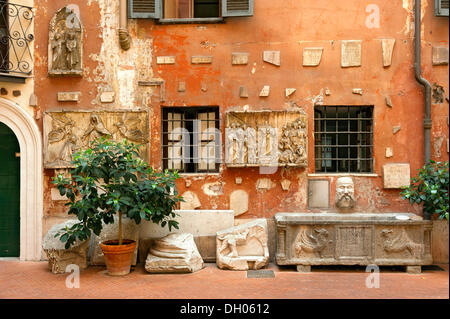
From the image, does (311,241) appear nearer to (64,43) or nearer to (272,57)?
(272,57)

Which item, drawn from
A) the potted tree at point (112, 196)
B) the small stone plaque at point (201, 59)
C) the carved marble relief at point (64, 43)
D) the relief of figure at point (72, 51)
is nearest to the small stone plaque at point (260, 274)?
the potted tree at point (112, 196)

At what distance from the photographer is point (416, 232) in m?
6.27

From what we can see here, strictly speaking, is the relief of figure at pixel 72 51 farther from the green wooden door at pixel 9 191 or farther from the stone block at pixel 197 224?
the stone block at pixel 197 224

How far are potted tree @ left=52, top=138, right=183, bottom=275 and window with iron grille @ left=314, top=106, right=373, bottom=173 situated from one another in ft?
9.24

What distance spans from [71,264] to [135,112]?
2682 mm

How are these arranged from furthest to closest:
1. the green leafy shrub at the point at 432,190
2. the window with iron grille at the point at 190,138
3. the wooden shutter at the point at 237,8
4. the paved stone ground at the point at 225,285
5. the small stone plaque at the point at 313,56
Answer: the window with iron grille at the point at 190,138 < the small stone plaque at the point at 313,56 < the wooden shutter at the point at 237,8 < the green leafy shrub at the point at 432,190 < the paved stone ground at the point at 225,285

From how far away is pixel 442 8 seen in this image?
22.3ft

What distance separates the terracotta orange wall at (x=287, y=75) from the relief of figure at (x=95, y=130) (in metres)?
0.25

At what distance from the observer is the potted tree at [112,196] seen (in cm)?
595

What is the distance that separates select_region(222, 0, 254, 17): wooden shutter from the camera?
6973 millimetres

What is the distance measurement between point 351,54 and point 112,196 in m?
4.57

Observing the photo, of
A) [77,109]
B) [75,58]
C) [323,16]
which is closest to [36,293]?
[77,109]

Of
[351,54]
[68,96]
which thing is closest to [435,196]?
[351,54]
